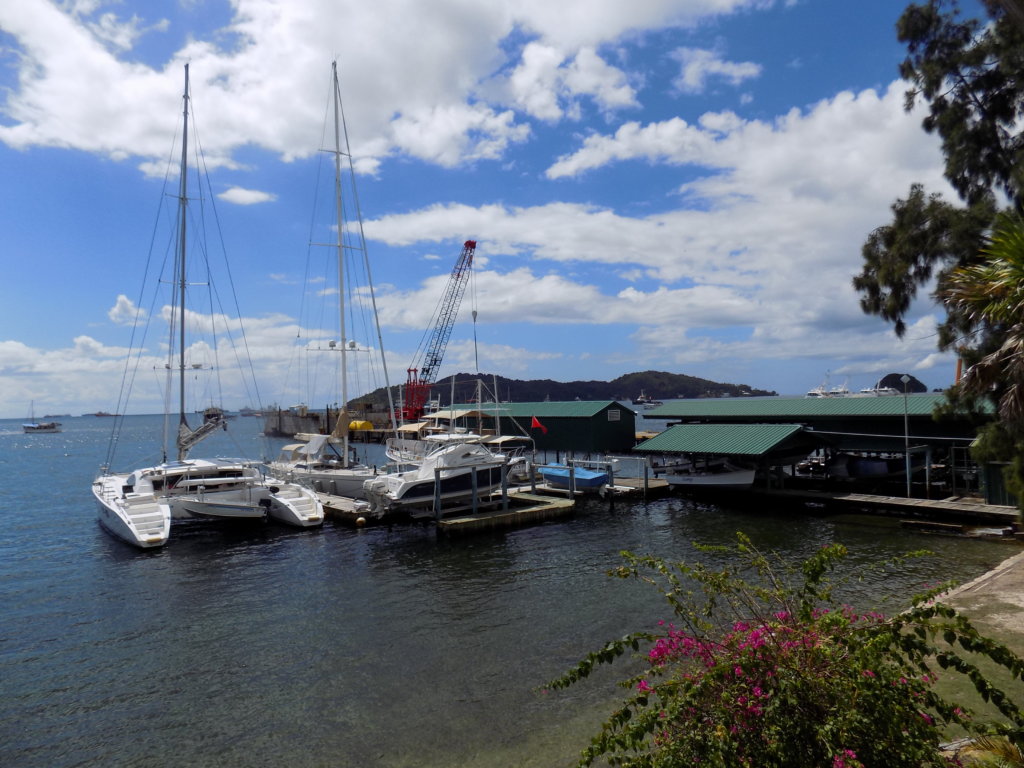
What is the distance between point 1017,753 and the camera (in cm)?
548

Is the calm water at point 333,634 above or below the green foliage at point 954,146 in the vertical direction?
below

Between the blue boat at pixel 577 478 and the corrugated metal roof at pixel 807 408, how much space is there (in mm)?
5356

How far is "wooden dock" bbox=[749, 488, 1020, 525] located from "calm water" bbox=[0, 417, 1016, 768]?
157 centimetres

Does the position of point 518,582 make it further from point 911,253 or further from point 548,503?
point 911,253

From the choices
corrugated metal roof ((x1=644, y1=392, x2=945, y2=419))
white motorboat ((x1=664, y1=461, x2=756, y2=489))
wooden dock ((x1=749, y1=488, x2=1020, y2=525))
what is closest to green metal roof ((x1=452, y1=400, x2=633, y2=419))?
corrugated metal roof ((x1=644, y1=392, x2=945, y2=419))

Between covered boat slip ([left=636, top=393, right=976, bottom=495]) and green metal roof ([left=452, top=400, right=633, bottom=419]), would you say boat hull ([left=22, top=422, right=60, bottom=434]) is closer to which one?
green metal roof ([left=452, top=400, right=633, bottom=419])

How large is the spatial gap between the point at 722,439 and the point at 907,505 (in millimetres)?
10470

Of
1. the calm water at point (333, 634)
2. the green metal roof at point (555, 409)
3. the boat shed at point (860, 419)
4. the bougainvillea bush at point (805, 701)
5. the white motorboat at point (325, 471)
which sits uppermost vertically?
the green metal roof at point (555, 409)

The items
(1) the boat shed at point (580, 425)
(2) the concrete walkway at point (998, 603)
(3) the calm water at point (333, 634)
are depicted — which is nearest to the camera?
(3) the calm water at point (333, 634)

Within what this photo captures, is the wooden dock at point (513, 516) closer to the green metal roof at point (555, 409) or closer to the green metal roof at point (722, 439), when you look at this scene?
the green metal roof at point (722, 439)

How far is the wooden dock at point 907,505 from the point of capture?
91.9 ft

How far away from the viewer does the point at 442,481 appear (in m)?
31.9

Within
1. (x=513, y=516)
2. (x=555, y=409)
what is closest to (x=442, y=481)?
(x=513, y=516)

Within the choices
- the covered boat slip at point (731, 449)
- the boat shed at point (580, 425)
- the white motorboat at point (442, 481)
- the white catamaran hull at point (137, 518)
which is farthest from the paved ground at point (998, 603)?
the boat shed at point (580, 425)
